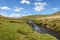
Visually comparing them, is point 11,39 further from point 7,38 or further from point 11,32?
point 11,32

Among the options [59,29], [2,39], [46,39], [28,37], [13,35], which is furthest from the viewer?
[59,29]

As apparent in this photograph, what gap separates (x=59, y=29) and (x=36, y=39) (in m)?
33.1

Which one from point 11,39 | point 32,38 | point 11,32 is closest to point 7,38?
point 11,39

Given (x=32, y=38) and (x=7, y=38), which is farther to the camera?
(x=32, y=38)

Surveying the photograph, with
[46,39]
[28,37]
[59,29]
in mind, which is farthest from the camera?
[59,29]

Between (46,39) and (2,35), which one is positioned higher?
(2,35)

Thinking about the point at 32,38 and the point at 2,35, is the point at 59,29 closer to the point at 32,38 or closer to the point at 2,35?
the point at 32,38

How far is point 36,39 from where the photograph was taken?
33531 millimetres

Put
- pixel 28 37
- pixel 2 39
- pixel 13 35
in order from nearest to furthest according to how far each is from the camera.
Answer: pixel 2 39
pixel 13 35
pixel 28 37

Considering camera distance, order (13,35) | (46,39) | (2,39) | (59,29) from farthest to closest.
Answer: (59,29), (46,39), (13,35), (2,39)

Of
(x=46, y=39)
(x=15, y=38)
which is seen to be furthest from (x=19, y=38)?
(x=46, y=39)

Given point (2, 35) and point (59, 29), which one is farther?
point (59, 29)

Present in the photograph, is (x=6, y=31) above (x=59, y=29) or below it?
above

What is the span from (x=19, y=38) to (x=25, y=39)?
1.61 m
